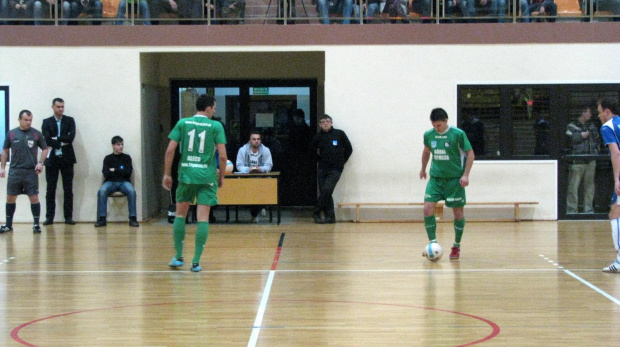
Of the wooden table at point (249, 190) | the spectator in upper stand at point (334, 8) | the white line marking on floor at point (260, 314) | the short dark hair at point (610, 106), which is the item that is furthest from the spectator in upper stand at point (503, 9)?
the white line marking on floor at point (260, 314)

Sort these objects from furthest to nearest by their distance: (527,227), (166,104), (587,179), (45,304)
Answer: (166,104) → (587,179) → (527,227) → (45,304)

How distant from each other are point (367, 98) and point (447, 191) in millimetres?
5497

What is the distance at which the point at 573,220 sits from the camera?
51.9 ft

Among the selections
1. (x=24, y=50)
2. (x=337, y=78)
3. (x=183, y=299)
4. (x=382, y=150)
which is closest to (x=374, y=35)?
(x=337, y=78)

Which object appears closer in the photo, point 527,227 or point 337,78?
point 527,227

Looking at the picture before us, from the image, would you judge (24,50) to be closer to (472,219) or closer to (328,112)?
(328,112)

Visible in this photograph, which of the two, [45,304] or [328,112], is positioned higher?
[328,112]

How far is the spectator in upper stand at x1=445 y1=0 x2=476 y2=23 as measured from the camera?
15766 millimetres

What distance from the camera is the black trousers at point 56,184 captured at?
15258 millimetres

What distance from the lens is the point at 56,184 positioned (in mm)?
15438

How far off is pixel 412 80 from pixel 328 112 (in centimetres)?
161

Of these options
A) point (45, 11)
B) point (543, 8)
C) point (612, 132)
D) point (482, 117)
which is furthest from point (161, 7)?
point (612, 132)

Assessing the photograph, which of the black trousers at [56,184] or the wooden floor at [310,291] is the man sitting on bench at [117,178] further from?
the wooden floor at [310,291]

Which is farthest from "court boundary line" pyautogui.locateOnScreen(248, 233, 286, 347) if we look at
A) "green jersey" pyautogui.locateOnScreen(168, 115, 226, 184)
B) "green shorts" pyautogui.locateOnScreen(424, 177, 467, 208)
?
"green shorts" pyautogui.locateOnScreen(424, 177, 467, 208)
